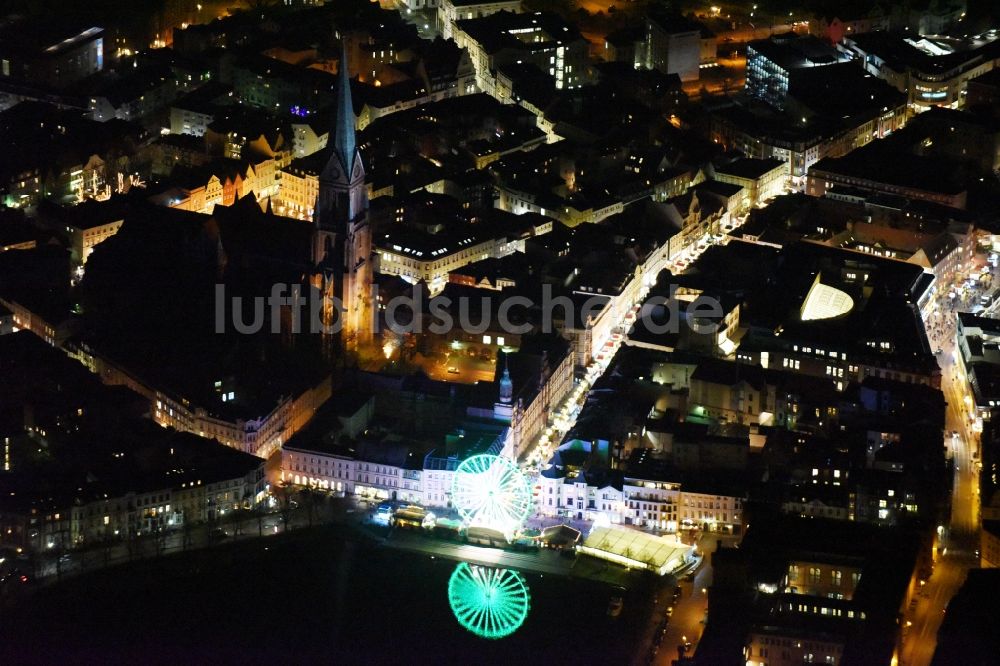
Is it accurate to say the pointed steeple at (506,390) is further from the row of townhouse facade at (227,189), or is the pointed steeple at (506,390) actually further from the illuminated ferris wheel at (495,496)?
the row of townhouse facade at (227,189)

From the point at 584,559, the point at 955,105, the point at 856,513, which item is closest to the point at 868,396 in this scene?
the point at 856,513

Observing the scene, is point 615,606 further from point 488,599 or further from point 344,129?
point 344,129

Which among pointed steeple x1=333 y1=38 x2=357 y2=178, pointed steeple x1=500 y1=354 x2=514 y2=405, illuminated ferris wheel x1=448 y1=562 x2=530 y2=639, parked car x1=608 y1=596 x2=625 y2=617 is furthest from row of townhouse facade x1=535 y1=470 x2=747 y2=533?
pointed steeple x1=333 y1=38 x2=357 y2=178

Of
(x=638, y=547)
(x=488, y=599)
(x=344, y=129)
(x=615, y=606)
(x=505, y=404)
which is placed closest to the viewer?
(x=615, y=606)

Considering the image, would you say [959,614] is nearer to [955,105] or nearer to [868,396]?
[868,396]

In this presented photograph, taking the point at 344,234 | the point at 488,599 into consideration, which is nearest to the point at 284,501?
the point at 488,599

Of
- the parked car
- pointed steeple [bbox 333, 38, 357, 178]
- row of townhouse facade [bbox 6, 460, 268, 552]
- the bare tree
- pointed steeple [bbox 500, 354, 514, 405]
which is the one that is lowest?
the bare tree

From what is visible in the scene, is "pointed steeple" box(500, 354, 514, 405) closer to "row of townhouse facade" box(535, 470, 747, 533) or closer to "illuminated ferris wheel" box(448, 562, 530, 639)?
"row of townhouse facade" box(535, 470, 747, 533)
